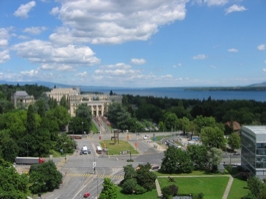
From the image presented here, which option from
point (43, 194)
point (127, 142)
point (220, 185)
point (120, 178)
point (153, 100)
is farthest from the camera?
point (153, 100)

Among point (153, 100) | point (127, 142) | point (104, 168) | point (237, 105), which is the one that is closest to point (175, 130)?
point (127, 142)

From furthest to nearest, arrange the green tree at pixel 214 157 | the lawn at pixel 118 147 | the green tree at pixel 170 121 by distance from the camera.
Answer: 1. the green tree at pixel 170 121
2. the lawn at pixel 118 147
3. the green tree at pixel 214 157

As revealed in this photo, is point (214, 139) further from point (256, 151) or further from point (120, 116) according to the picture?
point (120, 116)

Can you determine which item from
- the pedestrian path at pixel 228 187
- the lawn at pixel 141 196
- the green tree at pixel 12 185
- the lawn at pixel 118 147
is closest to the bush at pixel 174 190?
the lawn at pixel 141 196

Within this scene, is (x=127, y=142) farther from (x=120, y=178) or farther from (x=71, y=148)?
(x=120, y=178)

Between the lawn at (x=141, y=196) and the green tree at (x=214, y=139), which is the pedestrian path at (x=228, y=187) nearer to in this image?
the lawn at (x=141, y=196)

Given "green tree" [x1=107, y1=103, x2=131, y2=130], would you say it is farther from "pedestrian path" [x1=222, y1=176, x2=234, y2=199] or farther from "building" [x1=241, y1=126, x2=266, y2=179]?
"pedestrian path" [x1=222, y1=176, x2=234, y2=199]

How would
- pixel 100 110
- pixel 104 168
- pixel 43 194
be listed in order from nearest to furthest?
1. pixel 43 194
2. pixel 104 168
3. pixel 100 110
